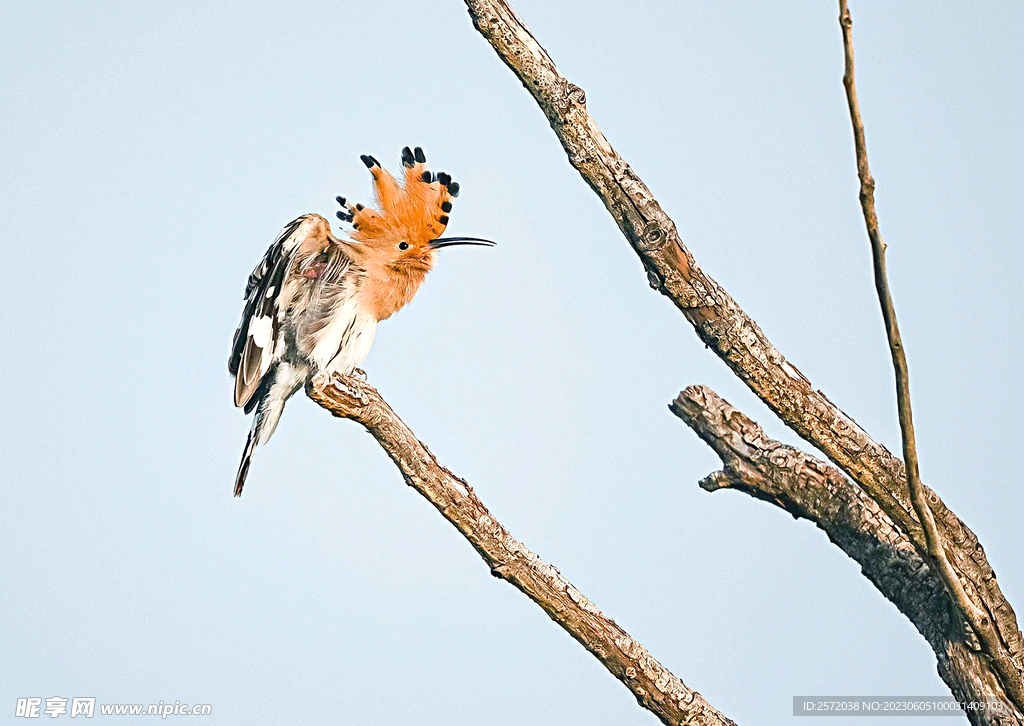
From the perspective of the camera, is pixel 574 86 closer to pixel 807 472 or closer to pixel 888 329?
pixel 888 329

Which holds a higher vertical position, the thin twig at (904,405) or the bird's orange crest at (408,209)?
the bird's orange crest at (408,209)

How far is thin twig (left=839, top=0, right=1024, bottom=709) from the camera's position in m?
1.61

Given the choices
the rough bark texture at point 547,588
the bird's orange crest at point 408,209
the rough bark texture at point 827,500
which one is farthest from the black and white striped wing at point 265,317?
the rough bark texture at point 827,500

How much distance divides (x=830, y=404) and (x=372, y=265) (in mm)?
1251

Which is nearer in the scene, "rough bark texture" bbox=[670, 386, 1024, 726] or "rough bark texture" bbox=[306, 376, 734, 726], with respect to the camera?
"rough bark texture" bbox=[306, 376, 734, 726]

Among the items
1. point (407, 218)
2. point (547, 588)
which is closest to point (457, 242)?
point (407, 218)

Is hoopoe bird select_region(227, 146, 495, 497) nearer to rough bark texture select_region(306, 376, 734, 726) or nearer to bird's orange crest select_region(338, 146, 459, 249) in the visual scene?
bird's orange crest select_region(338, 146, 459, 249)

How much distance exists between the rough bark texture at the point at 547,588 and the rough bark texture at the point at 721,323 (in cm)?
59

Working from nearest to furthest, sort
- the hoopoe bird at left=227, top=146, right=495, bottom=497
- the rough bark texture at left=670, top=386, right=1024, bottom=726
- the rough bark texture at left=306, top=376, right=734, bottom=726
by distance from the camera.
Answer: the rough bark texture at left=306, top=376, right=734, bottom=726 < the rough bark texture at left=670, top=386, right=1024, bottom=726 < the hoopoe bird at left=227, top=146, right=495, bottom=497

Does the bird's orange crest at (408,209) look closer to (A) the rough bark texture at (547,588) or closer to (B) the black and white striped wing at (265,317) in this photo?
(B) the black and white striped wing at (265,317)

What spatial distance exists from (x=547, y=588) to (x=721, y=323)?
0.68 metres

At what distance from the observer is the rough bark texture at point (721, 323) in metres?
2.05

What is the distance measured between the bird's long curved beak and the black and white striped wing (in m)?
0.35

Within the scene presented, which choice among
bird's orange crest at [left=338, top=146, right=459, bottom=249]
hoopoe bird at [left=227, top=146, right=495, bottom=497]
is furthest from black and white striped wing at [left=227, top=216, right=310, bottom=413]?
bird's orange crest at [left=338, top=146, right=459, bottom=249]
